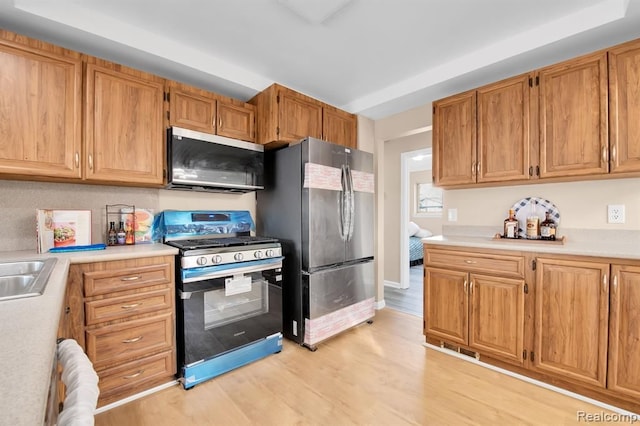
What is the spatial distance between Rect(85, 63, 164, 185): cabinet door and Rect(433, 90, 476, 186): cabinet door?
93.2 inches

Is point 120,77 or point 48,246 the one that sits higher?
point 120,77

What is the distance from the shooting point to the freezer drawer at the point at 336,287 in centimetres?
253

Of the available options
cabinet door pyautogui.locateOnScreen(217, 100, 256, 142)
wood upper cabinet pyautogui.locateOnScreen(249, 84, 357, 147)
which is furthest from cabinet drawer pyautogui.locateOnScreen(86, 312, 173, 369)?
wood upper cabinet pyautogui.locateOnScreen(249, 84, 357, 147)

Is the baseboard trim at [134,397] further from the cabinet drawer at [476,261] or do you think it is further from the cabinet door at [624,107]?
the cabinet door at [624,107]

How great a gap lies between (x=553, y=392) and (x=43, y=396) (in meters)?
2.62

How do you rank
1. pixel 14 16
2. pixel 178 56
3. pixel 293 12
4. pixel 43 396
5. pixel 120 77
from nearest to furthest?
1. pixel 43 396
2. pixel 14 16
3. pixel 293 12
4. pixel 120 77
5. pixel 178 56

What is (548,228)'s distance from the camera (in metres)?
2.30

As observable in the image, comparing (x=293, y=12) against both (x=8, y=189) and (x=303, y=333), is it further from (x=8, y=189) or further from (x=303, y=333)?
(x=303, y=333)

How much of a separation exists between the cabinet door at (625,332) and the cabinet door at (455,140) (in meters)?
1.14

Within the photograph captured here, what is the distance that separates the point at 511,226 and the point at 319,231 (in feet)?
5.35

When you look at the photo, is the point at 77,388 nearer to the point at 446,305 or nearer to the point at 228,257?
the point at 228,257

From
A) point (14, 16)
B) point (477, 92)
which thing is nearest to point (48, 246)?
point (14, 16)

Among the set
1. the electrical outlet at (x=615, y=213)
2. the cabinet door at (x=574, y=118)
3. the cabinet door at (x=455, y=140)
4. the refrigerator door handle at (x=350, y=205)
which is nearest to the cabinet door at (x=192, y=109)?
the refrigerator door handle at (x=350, y=205)

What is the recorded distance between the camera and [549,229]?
2.29 meters
